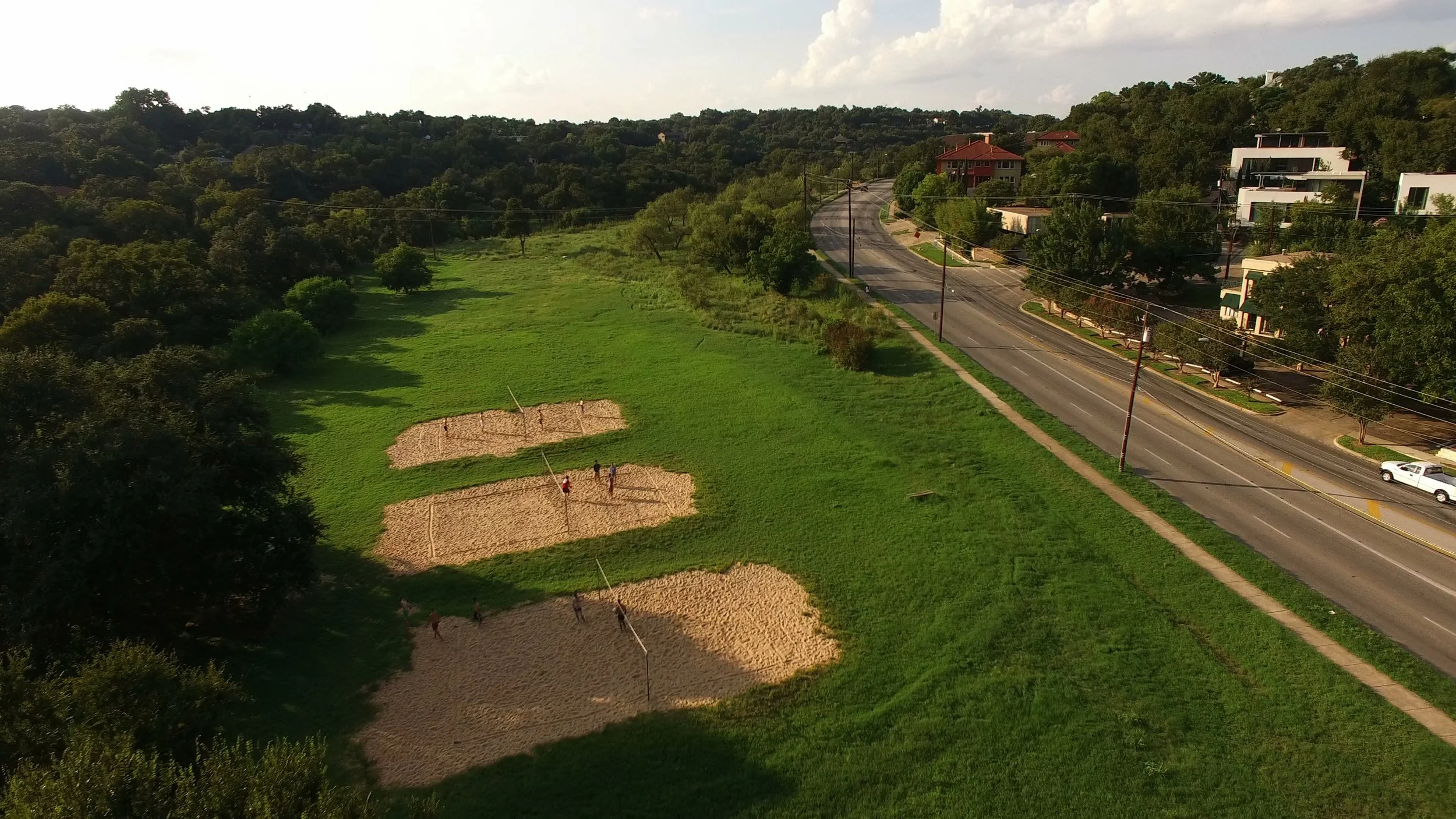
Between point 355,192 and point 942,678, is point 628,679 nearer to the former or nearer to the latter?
point 942,678

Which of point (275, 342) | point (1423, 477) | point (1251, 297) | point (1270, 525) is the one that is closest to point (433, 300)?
point (275, 342)

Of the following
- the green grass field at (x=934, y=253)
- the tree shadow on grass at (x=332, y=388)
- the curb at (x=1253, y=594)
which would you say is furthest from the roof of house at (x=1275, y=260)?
the tree shadow on grass at (x=332, y=388)

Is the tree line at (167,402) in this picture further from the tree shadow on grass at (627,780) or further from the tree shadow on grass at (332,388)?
the tree shadow on grass at (627,780)

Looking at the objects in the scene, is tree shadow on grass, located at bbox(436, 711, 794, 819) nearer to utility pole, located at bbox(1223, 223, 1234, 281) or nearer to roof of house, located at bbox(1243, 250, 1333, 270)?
roof of house, located at bbox(1243, 250, 1333, 270)

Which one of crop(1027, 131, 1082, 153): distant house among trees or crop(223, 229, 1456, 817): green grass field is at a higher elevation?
crop(1027, 131, 1082, 153): distant house among trees

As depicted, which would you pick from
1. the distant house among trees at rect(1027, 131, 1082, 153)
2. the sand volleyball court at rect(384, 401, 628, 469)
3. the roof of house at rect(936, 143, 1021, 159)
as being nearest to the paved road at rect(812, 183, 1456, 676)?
the sand volleyball court at rect(384, 401, 628, 469)

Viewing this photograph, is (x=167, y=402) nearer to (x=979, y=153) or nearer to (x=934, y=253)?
(x=934, y=253)

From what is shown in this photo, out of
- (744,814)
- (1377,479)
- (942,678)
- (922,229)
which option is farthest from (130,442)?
(922,229)
